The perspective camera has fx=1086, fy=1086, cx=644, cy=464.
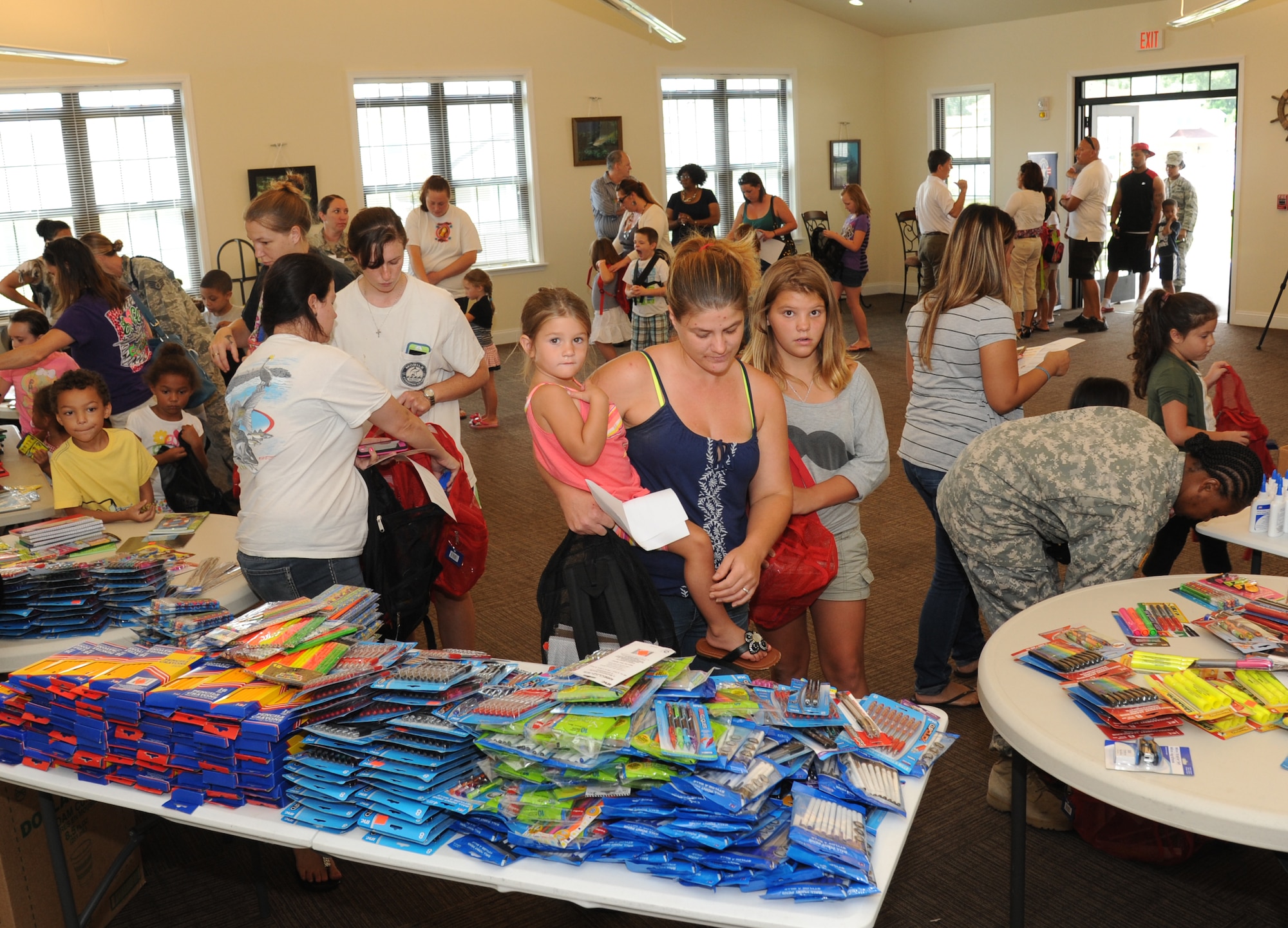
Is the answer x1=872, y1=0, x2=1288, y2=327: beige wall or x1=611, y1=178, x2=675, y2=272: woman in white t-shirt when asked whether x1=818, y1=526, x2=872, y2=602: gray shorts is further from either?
x1=872, y1=0, x2=1288, y2=327: beige wall

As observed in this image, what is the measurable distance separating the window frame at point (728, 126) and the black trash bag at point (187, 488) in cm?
864

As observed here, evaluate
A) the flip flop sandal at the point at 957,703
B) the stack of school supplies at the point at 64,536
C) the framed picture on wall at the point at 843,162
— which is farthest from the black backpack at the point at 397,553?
the framed picture on wall at the point at 843,162

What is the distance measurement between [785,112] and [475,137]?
4.13 metres

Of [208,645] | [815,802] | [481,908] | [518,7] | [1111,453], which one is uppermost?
[518,7]

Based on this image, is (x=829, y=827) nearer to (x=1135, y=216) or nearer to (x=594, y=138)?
(x=1135, y=216)

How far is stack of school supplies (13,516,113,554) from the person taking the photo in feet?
9.44

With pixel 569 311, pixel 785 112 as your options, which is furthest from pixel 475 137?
pixel 569 311

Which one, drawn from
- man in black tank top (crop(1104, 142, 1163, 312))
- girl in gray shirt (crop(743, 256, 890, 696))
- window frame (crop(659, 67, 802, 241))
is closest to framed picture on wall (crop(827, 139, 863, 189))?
window frame (crop(659, 67, 802, 241))

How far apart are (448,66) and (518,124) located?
97cm

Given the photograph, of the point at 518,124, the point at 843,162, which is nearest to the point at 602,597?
the point at 518,124

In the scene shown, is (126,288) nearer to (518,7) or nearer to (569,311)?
(569,311)

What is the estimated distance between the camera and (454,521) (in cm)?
294

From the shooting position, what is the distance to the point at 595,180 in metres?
11.1

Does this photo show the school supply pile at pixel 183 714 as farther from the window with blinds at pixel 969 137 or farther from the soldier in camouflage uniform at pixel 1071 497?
the window with blinds at pixel 969 137
